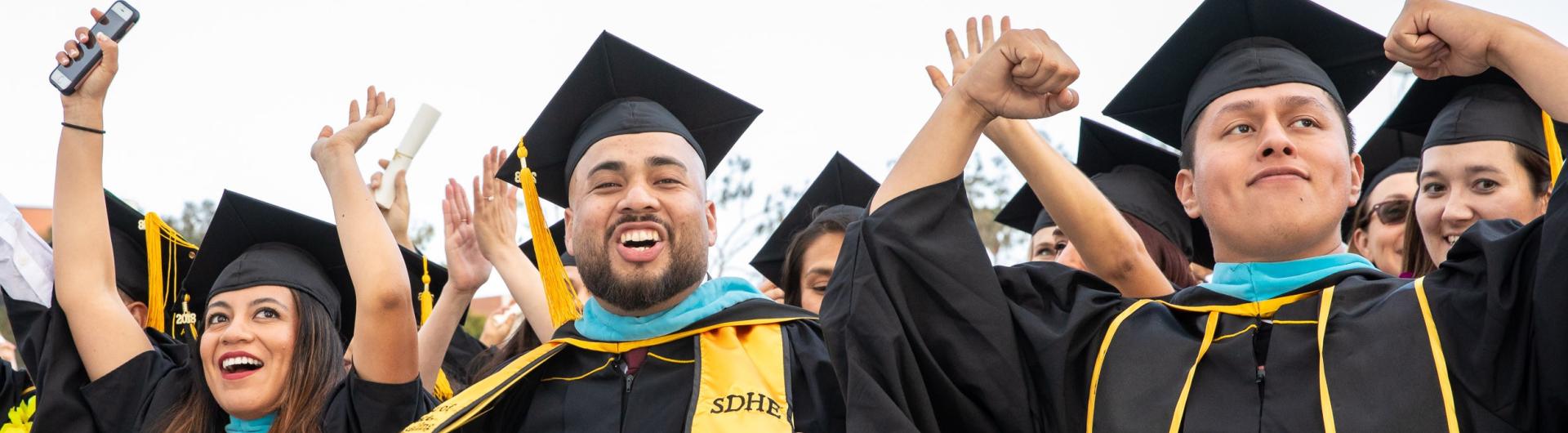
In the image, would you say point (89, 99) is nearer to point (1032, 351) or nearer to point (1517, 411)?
point (1032, 351)

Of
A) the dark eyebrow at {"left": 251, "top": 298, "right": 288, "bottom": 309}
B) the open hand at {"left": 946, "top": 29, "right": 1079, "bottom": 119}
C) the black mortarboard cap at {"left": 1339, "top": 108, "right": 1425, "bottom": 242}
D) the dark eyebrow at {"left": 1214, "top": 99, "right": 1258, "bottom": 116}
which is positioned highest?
the black mortarboard cap at {"left": 1339, "top": 108, "right": 1425, "bottom": 242}

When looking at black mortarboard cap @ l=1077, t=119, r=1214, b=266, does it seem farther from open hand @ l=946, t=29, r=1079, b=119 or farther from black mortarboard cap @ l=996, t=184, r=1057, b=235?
open hand @ l=946, t=29, r=1079, b=119

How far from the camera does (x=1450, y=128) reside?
3.51 metres

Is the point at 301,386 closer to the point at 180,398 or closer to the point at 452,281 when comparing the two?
the point at 180,398

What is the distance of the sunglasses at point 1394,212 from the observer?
14.2 ft

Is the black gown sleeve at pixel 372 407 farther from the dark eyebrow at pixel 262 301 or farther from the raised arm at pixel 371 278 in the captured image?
the dark eyebrow at pixel 262 301

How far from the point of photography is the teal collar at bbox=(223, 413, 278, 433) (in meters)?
4.10

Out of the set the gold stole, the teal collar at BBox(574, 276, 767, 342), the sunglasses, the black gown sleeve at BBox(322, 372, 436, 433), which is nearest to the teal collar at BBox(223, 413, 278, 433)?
the black gown sleeve at BBox(322, 372, 436, 433)

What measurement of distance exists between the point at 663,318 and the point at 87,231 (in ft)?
6.19

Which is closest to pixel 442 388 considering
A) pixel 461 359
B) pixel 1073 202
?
pixel 461 359

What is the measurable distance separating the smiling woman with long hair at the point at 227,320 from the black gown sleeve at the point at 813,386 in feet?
3.52

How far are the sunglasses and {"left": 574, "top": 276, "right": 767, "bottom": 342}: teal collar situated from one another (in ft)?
7.06

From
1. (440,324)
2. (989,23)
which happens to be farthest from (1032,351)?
(440,324)

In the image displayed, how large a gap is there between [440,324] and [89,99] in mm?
1248
